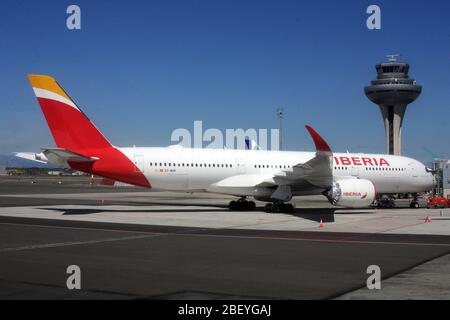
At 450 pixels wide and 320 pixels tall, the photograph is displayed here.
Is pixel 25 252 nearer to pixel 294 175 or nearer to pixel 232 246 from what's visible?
pixel 232 246

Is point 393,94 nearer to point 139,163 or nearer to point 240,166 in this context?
point 240,166

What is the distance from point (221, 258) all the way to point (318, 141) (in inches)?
452

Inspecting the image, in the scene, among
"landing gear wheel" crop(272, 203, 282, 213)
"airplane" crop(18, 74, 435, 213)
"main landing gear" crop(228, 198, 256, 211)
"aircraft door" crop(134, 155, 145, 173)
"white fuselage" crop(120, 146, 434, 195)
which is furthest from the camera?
"main landing gear" crop(228, 198, 256, 211)

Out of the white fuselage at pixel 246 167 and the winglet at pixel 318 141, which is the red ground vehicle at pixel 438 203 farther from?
the winglet at pixel 318 141

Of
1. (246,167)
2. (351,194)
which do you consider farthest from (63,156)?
(351,194)

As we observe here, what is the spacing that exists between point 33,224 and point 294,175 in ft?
41.3

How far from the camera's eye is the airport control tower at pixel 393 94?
4134 inches

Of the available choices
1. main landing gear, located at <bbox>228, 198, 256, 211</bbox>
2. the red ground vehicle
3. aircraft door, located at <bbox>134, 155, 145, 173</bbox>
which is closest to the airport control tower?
the red ground vehicle

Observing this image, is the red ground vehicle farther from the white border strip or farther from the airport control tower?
the airport control tower

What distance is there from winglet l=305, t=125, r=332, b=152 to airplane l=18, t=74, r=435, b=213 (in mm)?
43

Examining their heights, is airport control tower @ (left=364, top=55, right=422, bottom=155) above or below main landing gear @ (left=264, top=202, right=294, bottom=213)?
above

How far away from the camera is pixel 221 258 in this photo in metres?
12.2

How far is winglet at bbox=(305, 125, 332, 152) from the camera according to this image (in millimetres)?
21812
